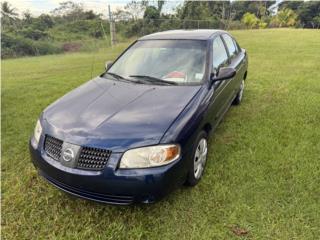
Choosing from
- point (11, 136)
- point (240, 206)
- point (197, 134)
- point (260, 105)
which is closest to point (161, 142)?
point (197, 134)

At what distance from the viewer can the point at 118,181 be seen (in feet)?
6.85

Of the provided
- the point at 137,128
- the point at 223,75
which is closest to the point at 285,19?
the point at 223,75

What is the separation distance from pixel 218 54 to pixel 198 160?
1.69 m

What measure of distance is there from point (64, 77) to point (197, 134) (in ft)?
23.2

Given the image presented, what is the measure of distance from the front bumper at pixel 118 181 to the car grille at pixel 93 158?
4cm

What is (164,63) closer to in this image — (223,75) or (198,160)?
(223,75)

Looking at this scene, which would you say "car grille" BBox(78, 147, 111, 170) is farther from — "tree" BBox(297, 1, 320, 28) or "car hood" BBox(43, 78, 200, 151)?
"tree" BBox(297, 1, 320, 28)

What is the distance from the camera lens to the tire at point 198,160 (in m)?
2.61

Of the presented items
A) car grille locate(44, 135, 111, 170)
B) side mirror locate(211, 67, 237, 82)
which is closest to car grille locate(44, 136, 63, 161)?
car grille locate(44, 135, 111, 170)

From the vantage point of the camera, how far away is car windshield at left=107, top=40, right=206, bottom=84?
319 cm

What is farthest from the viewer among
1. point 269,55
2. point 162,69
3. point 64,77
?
point 269,55

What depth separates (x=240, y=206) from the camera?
2527 millimetres

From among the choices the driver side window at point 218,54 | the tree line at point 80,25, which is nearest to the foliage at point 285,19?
the tree line at point 80,25

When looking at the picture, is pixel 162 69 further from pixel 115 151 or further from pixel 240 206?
pixel 240 206
